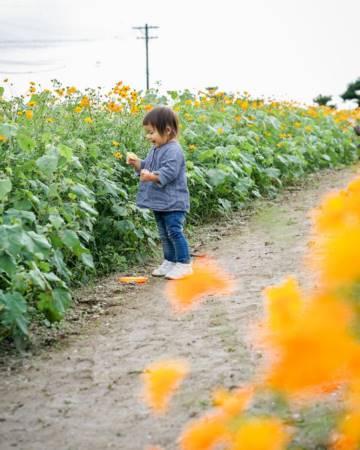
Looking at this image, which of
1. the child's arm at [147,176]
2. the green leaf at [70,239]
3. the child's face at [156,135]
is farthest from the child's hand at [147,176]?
the green leaf at [70,239]

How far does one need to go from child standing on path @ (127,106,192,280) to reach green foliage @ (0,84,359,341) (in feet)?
1.22

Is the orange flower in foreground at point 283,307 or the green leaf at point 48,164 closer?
the orange flower in foreground at point 283,307

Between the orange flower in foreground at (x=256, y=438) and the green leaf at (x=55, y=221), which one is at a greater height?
the orange flower in foreground at (x=256, y=438)

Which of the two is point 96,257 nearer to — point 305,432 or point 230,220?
point 230,220

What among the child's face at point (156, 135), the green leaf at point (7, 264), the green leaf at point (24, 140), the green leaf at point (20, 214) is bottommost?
the green leaf at point (7, 264)

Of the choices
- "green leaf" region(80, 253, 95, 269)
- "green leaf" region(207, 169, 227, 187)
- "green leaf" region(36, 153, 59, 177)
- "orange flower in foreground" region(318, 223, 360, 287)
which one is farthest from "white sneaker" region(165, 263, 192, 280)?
"orange flower in foreground" region(318, 223, 360, 287)

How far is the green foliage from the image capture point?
3432mm

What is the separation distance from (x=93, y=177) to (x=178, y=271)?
0.88m

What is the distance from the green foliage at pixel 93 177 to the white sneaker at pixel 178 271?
1.47 ft

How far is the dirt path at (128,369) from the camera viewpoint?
246cm

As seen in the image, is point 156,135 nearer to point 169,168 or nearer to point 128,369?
point 169,168

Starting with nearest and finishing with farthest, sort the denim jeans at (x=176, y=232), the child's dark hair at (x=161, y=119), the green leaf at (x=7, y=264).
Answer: the green leaf at (x=7, y=264) < the child's dark hair at (x=161, y=119) < the denim jeans at (x=176, y=232)

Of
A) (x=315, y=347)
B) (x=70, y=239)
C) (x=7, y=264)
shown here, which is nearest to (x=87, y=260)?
(x=70, y=239)

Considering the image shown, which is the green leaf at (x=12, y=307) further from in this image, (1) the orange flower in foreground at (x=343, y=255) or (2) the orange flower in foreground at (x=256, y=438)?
(1) the orange flower in foreground at (x=343, y=255)
